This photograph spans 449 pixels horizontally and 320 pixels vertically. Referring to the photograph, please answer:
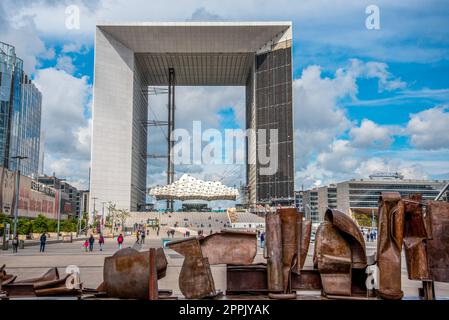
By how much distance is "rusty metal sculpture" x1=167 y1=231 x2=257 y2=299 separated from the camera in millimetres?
5910

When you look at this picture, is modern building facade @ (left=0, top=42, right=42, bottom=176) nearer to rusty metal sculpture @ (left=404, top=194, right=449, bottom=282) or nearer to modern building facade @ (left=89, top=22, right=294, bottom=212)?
modern building facade @ (left=89, top=22, right=294, bottom=212)

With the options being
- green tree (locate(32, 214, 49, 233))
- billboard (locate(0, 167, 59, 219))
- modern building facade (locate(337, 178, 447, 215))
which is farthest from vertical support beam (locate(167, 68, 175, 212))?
green tree (locate(32, 214, 49, 233))

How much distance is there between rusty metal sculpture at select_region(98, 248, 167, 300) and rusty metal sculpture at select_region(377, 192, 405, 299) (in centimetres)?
295

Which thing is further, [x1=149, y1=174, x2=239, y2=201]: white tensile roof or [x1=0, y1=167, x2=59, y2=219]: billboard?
[x1=149, y1=174, x2=239, y2=201]: white tensile roof

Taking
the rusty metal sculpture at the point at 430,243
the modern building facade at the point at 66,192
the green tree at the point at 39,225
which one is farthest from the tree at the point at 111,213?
the rusty metal sculpture at the point at 430,243

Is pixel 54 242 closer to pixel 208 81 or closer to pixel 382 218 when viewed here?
pixel 382 218

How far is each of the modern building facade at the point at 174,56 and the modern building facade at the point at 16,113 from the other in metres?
17.3

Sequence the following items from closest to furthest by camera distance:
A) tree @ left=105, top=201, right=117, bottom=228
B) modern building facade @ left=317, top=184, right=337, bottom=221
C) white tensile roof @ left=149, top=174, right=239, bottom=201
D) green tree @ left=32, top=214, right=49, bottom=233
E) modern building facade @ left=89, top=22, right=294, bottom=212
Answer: green tree @ left=32, top=214, right=49, bottom=233, tree @ left=105, top=201, right=117, bottom=228, modern building facade @ left=89, top=22, right=294, bottom=212, white tensile roof @ left=149, top=174, right=239, bottom=201, modern building facade @ left=317, top=184, right=337, bottom=221

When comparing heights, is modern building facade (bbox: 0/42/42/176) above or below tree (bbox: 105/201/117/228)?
above

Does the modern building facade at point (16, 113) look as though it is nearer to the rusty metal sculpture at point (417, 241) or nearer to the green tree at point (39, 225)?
the green tree at point (39, 225)

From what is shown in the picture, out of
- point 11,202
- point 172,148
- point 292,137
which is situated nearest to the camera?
point 11,202
